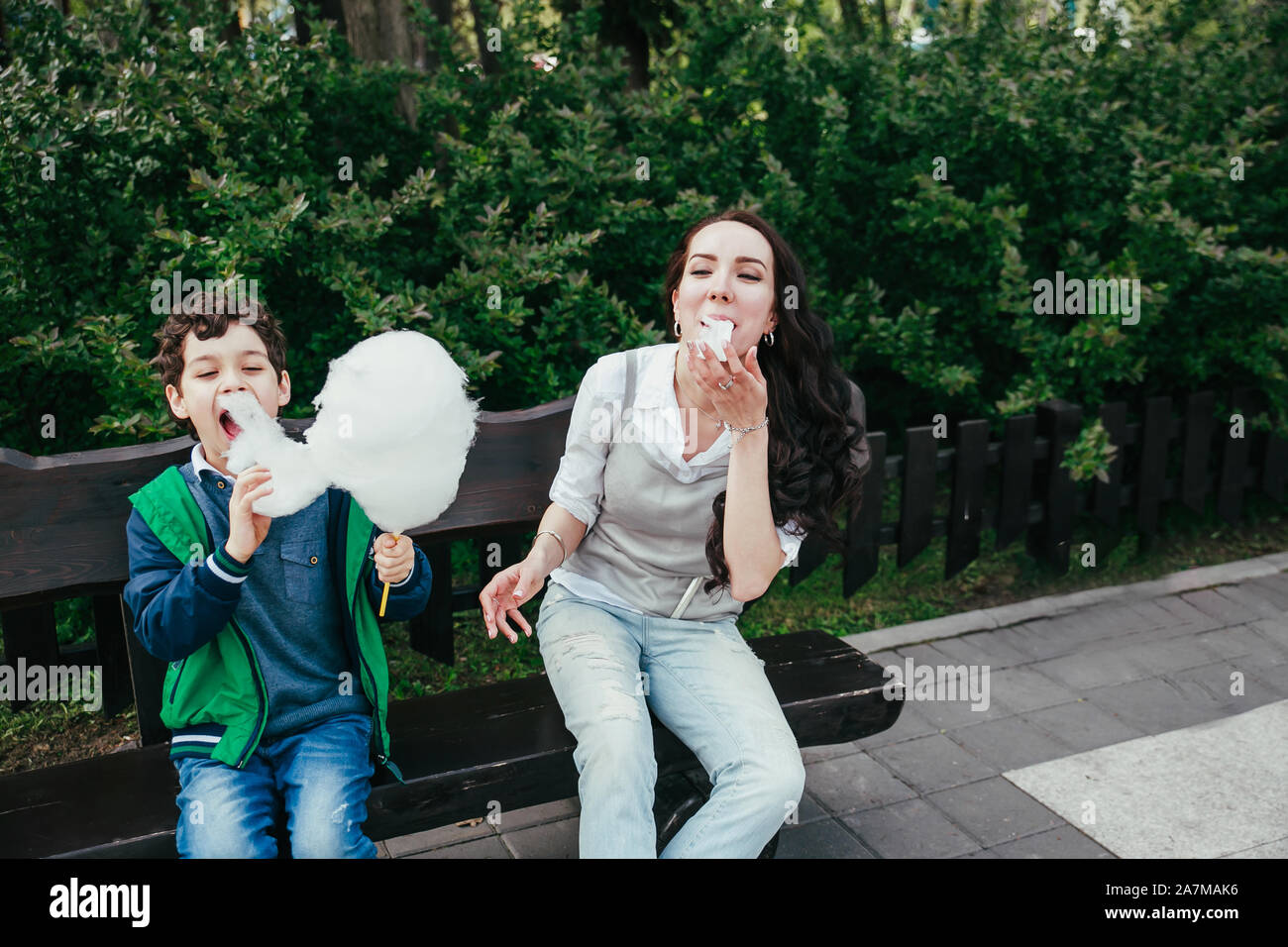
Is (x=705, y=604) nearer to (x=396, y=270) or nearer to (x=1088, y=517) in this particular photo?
(x=396, y=270)

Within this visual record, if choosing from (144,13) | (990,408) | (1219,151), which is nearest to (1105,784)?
(990,408)

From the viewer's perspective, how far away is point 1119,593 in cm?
525

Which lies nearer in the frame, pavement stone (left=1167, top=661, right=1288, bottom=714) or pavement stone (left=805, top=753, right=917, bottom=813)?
pavement stone (left=805, top=753, right=917, bottom=813)

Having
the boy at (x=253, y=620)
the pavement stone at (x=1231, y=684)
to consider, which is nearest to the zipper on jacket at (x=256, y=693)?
the boy at (x=253, y=620)

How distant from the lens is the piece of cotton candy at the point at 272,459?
7.11 feet

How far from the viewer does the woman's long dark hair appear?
9.32ft

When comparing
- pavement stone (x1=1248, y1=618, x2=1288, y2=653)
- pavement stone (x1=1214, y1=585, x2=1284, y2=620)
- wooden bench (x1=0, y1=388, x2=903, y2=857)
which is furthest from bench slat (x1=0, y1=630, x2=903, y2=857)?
pavement stone (x1=1214, y1=585, x2=1284, y2=620)

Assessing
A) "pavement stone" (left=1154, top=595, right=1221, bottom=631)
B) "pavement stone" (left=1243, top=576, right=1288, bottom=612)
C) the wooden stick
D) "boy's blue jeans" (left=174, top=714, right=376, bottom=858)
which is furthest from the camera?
"pavement stone" (left=1243, top=576, right=1288, bottom=612)

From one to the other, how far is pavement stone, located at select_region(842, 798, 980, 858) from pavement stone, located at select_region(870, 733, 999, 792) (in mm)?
145

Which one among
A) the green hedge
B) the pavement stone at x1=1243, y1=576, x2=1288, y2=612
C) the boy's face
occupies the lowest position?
the pavement stone at x1=1243, y1=576, x2=1288, y2=612

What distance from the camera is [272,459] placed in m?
2.20

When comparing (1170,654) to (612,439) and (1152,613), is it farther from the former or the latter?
(612,439)

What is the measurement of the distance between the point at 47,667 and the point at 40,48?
7.81ft

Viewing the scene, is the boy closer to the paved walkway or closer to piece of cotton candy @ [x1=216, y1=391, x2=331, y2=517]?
piece of cotton candy @ [x1=216, y1=391, x2=331, y2=517]
